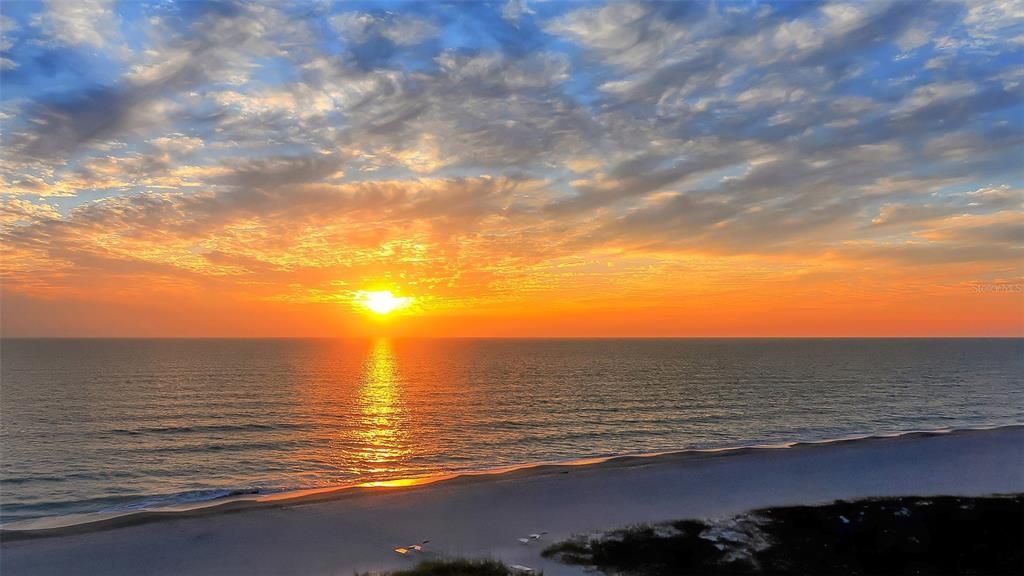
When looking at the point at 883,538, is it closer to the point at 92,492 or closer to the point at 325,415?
→ the point at 92,492

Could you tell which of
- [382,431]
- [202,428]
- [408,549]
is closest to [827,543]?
[408,549]

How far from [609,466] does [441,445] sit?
15736 millimetres

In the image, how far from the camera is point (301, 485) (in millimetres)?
34156

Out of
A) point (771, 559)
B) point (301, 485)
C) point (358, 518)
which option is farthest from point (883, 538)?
point (301, 485)

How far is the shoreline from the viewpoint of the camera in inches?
990

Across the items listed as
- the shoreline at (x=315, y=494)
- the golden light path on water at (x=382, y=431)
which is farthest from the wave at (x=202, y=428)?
the shoreline at (x=315, y=494)

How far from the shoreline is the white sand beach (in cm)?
17

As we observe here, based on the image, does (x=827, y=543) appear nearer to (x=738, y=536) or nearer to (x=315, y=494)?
(x=738, y=536)

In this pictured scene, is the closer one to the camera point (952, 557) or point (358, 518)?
point (952, 557)

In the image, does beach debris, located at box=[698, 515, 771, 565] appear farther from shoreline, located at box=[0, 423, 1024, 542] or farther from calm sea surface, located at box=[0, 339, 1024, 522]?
calm sea surface, located at box=[0, 339, 1024, 522]

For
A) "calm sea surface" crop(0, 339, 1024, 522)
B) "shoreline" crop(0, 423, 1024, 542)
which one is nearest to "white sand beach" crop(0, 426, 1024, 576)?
"shoreline" crop(0, 423, 1024, 542)

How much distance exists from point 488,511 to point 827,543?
514 inches

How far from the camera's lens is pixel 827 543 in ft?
69.5

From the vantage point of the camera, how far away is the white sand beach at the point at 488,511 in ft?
68.2
